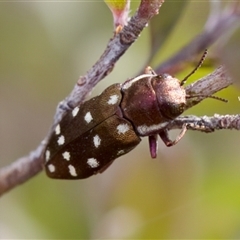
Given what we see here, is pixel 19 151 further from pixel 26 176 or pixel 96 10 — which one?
pixel 26 176

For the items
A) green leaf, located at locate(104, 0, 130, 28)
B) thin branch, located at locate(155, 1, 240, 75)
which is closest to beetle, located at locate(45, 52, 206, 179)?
thin branch, located at locate(155, 1, 240, 75)

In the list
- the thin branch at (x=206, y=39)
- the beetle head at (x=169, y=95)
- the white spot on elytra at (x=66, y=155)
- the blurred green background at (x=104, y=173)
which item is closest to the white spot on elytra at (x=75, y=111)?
the white spot on elytra at (x=66, y=155)

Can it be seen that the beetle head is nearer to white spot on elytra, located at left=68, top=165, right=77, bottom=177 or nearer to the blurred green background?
the blurred green background

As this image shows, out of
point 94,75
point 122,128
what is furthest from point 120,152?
point 94,75

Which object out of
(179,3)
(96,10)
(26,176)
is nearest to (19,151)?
(96,10)

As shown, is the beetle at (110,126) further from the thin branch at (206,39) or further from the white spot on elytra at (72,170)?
the thin branch at (206,39)

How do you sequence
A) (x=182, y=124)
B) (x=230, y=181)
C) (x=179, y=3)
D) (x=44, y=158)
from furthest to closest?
1. (x=230, y=181)
2. (x=179, y=3)
3. (x=44, y=158)
4. (x=182, y=124)
